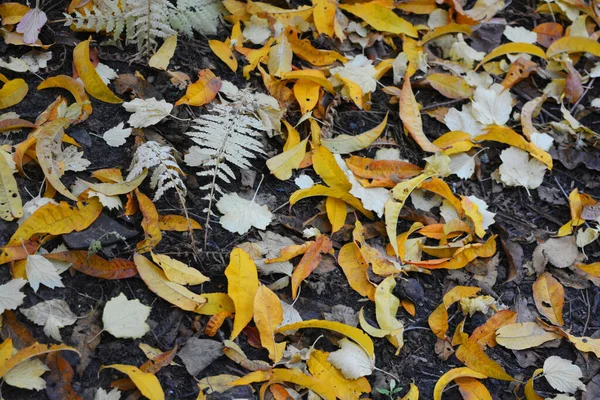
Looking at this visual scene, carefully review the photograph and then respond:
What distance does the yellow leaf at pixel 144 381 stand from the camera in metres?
1.82

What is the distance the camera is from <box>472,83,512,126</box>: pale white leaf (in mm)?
2785

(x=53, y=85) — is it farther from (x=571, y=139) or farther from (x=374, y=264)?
→ (x=571, y=139)

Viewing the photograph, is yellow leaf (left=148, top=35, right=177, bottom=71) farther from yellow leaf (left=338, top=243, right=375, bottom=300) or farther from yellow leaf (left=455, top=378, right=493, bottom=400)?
yellow leaf (left=455, top=378, right=493, bottom=400)

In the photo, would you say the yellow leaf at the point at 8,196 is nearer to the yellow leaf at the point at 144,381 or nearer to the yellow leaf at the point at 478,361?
the yellow leaf at the point at 144,381

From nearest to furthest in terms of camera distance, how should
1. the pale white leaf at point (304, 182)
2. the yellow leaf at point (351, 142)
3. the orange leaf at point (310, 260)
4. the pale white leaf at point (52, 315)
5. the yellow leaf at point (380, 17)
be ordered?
the pale white leaf at point (52, 315), the orange leaf at point (310, 260), the pale white leaf at point (304, 182), the yellow leaf at point (351, 142), the yellow leaf at point (380, 17)

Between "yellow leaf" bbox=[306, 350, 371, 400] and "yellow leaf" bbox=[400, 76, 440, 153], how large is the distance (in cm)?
106

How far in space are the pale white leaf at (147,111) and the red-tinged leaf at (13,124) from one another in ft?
1.16

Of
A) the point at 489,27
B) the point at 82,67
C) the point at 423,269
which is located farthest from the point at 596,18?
the point at 82,67

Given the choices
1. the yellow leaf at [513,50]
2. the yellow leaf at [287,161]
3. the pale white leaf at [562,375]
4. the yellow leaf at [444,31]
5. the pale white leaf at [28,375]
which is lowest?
the pale white leaf at [562,375]

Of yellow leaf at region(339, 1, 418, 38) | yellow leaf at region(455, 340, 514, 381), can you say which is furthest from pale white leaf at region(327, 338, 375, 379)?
yellow leaf at region(339, 1, 418, 38)

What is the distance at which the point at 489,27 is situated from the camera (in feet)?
10.4

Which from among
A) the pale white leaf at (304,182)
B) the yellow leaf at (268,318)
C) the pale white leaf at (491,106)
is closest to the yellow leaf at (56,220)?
the yellow leaf at (268,318)

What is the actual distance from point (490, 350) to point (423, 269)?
0.37 m

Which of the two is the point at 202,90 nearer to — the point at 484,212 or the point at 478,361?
the point at 484,212
